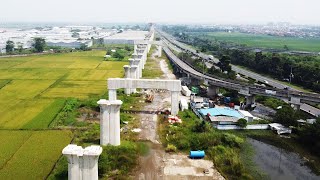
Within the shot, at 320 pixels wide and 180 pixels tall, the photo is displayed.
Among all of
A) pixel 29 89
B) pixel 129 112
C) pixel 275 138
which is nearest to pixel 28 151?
pixel 129 112

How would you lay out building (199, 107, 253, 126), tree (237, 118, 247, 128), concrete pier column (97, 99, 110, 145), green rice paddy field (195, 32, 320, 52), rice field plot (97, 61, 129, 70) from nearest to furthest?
concrete pier column (97, 99, 110, 145) → tree (237, 118, 247, 128) → building (199, 107, 253, 126) → rice field plot (97, 61, 129, 70) → green rice paddy field (195, 32, 320, 52)

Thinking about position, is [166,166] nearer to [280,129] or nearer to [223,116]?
[223,116]

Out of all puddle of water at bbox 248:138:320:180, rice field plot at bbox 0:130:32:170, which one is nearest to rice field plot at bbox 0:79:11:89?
rice field plot at bbox 0:130:32:170

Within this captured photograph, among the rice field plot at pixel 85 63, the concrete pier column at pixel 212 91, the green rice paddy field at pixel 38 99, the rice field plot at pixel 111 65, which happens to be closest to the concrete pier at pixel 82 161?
the green rice paddy field at pixel 38 99

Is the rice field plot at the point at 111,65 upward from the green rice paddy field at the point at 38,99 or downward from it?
upward

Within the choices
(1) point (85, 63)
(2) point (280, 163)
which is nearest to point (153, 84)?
(2) point (280, 163)

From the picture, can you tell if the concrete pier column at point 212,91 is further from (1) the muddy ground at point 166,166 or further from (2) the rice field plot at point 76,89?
(1) the muddy ground at point 166,166

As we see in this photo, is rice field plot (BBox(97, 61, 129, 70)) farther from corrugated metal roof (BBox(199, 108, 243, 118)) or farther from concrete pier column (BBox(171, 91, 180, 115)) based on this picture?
corrugated metal roof (BBox(199, 108, 243, 118))

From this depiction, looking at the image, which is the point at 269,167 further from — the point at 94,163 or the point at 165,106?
the point at 165,106
